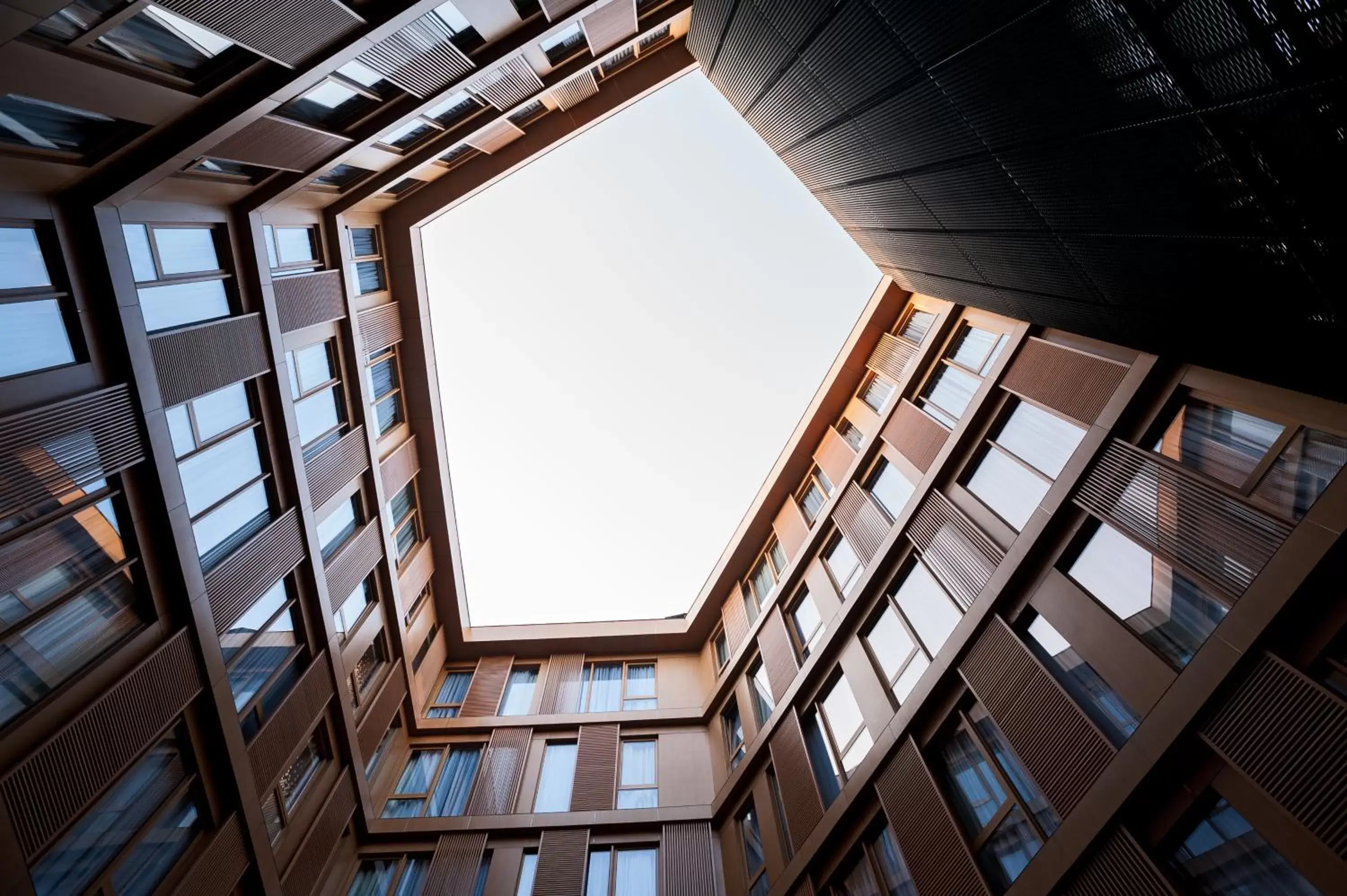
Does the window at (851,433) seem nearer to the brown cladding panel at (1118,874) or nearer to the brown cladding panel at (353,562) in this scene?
the brown cladding panel at (1118,874)

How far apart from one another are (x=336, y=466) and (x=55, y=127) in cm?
818

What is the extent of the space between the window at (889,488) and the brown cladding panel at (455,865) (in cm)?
1259

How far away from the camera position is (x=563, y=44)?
46.4ft

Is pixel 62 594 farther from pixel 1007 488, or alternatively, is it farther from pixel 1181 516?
pixel 1007 488

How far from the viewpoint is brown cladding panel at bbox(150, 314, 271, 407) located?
9.64m

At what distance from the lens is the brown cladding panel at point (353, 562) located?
1432 centimetres

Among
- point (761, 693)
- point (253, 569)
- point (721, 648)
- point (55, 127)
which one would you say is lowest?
point (721, 648)

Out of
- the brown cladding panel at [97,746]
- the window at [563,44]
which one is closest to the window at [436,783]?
the brown cladding panel at [97,746]

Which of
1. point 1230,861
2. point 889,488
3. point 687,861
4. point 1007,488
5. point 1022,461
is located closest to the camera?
point 1230,861

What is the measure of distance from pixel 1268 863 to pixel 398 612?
1736 cm

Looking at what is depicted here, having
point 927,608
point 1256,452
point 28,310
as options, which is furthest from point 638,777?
point 28,310

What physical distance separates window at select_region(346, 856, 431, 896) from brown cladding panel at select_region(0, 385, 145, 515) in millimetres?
11432

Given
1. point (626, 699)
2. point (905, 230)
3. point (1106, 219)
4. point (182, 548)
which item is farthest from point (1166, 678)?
point (626, 699)

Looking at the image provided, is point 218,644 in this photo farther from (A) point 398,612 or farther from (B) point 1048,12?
(B) point 1048,12
